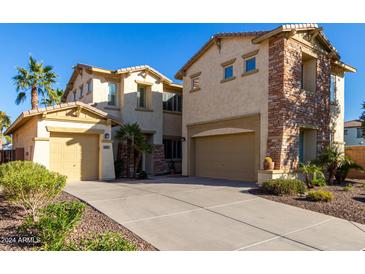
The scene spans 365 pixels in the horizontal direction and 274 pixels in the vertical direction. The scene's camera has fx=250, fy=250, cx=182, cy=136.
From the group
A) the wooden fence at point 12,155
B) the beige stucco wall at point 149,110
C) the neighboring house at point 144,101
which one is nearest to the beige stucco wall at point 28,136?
the wooden fence at point 12,155

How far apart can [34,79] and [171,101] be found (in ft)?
38.7

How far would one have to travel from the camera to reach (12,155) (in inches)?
666

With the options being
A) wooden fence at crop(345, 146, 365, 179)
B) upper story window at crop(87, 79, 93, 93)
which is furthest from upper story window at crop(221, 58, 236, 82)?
wooden fence at crop(345, 146, 365, 179)

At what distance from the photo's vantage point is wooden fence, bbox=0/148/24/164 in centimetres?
1498

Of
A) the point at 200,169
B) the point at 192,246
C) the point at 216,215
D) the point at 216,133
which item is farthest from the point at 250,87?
the point at 192,246

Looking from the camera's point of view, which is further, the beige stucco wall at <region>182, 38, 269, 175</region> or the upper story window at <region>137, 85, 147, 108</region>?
the upper story window at <region>137, 85, 147, 108</region>

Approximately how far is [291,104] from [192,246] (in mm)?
8996

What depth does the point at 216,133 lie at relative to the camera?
566 inches

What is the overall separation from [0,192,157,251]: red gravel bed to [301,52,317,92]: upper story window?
11632mm

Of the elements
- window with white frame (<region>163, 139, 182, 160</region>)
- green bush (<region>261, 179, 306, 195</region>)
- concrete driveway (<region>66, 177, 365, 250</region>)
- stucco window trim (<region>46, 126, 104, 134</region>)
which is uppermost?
stucco window trim (<region>46, 126, 104, 134</region>)

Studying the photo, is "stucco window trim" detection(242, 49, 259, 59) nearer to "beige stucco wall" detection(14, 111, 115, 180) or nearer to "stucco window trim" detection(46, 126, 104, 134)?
"beige stucco wall" detection(14, 111, 115, 180)

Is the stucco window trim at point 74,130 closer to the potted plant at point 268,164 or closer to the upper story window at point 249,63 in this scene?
the upper story window at point 249,63

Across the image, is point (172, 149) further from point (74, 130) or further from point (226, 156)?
point (74, 130)

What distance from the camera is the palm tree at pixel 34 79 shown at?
20625 mm
